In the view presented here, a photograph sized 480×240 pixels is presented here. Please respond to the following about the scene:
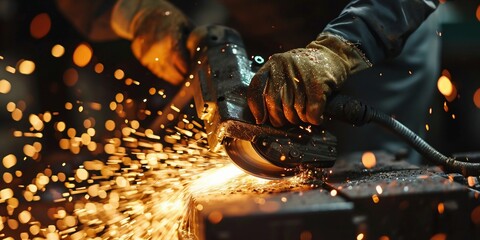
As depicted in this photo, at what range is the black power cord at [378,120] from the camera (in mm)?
1814

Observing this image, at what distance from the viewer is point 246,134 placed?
1737mm

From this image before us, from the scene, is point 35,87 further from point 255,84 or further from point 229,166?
point 255,84

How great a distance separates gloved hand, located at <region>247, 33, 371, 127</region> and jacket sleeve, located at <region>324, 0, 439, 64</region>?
0.23 metres

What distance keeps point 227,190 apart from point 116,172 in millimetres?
1184

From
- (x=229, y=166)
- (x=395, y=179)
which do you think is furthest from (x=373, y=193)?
(x=229, y=166)

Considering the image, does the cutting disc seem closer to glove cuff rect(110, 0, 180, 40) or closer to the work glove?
the work glove

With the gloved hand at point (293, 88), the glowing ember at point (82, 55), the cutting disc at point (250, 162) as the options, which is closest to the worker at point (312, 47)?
the gloved hand at point (293, 88)

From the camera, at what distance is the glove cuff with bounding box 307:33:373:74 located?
1960mm

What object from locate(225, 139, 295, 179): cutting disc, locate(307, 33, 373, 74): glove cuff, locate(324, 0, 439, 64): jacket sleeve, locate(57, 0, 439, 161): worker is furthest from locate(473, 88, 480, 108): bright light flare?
locate(225, 139, 295, 179): cutting disc

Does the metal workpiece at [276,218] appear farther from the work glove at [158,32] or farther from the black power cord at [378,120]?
the work glove at [158,32]

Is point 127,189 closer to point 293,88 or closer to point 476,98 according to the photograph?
point 293,88

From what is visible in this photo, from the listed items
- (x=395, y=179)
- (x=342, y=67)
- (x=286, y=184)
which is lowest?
(x=395, y=179)

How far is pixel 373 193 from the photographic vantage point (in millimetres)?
1559

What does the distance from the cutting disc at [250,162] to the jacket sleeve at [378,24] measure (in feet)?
1.84
